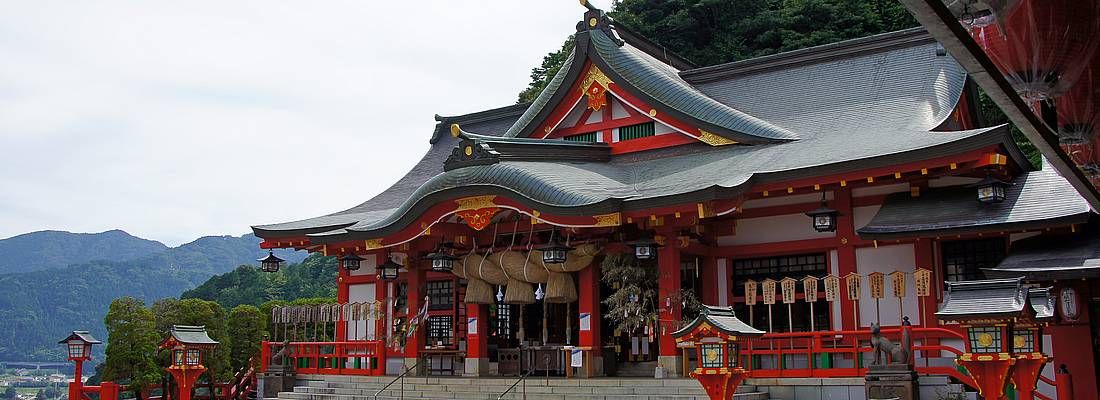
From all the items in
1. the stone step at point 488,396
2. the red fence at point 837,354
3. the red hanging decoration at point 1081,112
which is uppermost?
the red hanging decoration at point 1081,112

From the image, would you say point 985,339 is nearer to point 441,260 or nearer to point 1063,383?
point 1063,383

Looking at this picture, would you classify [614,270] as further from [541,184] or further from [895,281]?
[895,281]

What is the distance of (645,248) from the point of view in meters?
16.1

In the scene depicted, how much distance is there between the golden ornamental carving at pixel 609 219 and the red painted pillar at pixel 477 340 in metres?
3.82

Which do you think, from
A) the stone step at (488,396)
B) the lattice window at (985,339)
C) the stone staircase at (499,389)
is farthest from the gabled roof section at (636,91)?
the lattice window at (985,339)

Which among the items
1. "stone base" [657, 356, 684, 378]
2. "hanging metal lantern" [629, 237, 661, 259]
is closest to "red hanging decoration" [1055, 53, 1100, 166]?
"hanging metal lantern" [629, 237, 661, 259]

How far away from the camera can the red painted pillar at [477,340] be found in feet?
61.0

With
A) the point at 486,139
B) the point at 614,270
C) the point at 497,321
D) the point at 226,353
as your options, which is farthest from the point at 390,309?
the point at 226,353

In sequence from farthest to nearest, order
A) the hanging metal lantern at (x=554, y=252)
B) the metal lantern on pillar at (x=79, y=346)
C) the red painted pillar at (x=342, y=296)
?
the red painted pillar at (x=342, y=296)
the metal lantern on pillar at (x=79, y=346)
the hanging metal lantern at (x=554, y=252)

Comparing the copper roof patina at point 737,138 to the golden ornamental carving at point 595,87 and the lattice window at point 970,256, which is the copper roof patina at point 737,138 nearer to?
the golden ornamental carving at point 595,87

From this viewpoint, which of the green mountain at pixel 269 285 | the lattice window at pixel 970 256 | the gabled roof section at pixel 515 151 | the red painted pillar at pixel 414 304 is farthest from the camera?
the green mountain at pixel 269 285

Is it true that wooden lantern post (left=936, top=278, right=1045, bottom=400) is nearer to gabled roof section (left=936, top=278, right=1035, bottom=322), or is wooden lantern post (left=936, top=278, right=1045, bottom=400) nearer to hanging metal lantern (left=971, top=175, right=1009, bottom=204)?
gabled roof section (left=936, top=278, right=1035, bottom=322)

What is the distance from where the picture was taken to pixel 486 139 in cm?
1855

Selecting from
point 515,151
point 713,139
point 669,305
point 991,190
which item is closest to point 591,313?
point 669,305
